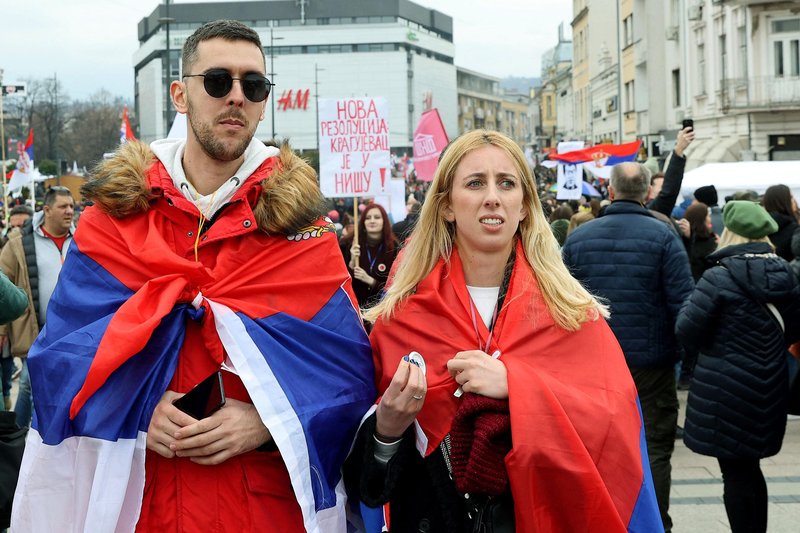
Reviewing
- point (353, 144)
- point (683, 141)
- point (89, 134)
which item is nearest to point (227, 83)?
point (683, 141)

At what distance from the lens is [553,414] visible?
297 cm

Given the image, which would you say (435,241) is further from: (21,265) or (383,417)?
(21,265)

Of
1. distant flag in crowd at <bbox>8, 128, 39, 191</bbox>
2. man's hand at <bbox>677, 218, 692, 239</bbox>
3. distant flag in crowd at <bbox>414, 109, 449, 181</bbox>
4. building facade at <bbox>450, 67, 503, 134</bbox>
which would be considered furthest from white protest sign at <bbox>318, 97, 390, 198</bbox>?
building facade at <bbox>450, 67, 503, 134</bbox>

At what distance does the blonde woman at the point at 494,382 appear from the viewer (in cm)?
298

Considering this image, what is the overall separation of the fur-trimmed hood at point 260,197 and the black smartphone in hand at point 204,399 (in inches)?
19.4

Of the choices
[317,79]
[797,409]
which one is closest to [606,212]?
[797,409]

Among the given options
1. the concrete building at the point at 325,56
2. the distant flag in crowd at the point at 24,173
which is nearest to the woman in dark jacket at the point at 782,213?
the distant flag in crowd at the point at 24,173

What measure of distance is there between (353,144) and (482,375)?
8.19 m

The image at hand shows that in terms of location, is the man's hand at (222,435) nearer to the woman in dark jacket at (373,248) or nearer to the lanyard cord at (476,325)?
the lanyard cord at (476,325)

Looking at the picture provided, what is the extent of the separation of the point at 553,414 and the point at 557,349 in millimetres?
237

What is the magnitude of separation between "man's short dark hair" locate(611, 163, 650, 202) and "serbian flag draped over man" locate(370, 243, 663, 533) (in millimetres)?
3220

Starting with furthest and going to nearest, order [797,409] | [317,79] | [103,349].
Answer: [317,79], [797,409], [103,349]

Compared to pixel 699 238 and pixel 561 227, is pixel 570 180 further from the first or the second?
pixel 561 227

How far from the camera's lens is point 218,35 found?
3.34m
